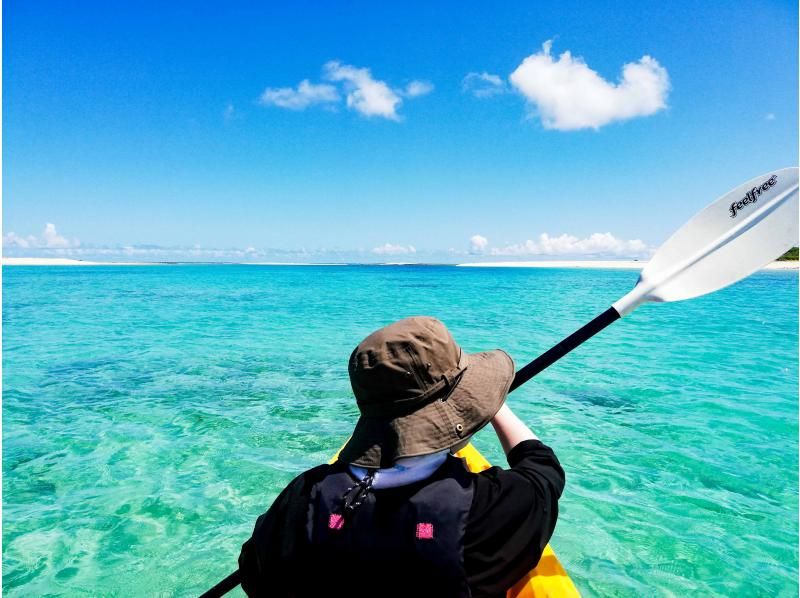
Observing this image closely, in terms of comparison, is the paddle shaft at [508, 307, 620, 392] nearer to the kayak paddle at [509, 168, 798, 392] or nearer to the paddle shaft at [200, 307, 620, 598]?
the paddle shaft at [200, 307, 620, 598]

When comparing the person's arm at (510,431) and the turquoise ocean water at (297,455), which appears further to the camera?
the turquoise ocean water at (297,455)

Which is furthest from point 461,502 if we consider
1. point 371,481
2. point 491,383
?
point 491,383

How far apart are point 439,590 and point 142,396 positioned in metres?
7.81

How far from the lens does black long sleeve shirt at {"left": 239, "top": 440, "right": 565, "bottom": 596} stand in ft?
4.44

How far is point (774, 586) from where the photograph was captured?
3.51m

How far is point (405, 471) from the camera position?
4.59 ft

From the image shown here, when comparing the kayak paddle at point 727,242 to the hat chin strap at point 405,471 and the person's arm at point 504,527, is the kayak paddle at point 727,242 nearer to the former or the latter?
the person's arm at point 504,527

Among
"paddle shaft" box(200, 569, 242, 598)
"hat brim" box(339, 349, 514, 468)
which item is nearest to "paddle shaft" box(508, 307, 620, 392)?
"hat brim" box(339, 349, 514, 468)

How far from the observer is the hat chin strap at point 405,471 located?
138 centimetres

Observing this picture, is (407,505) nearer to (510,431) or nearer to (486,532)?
(486,532)

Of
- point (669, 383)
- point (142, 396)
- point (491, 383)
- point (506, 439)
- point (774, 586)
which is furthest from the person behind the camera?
point (669, 383)

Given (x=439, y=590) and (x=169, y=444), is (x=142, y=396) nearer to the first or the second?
(x=169, y=444)

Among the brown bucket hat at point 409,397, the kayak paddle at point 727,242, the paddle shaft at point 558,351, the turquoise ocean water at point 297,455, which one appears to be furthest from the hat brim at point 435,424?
the turquoise ocean water at point 297,455

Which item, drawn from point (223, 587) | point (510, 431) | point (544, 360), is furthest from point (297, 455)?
point (510, 431)
